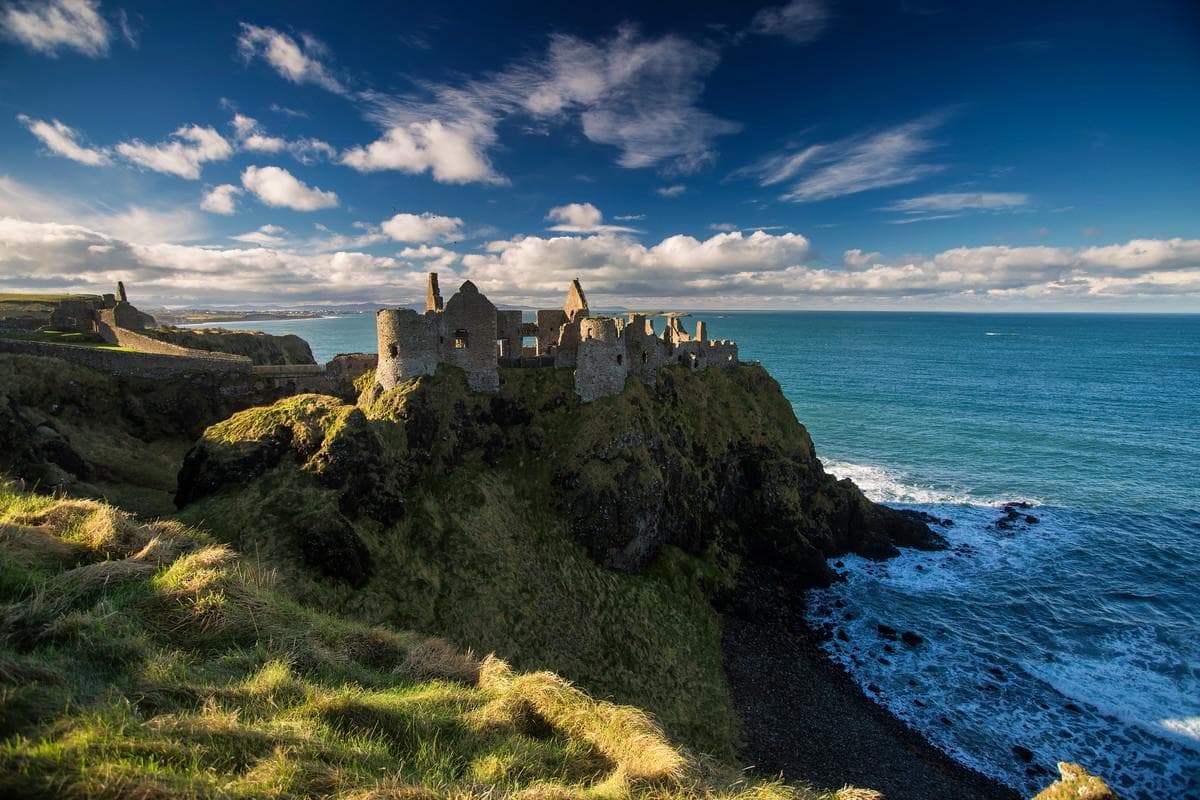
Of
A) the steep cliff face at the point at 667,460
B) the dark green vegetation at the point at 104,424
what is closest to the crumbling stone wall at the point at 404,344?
the steep cliff face at the point at 667,460

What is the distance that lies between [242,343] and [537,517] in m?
52.6

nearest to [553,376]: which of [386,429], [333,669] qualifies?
[386,429]

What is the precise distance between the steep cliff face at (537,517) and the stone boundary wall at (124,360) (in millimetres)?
14225

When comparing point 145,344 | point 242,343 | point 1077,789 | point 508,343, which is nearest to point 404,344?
point 508,343

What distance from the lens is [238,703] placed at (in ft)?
25.2

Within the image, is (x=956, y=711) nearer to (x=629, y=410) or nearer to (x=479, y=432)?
(x=629, y=410)

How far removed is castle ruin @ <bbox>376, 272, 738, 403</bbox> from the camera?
34.4m

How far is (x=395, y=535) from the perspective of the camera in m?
28.8

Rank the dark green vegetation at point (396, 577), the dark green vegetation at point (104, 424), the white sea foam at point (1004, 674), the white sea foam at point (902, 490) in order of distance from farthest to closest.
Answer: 1. the white sea foam at point (902, 490)
2. the white sea foam at point (1004, 674)
3. the dark green vegetation at point (104, 424)
4. the dark green vegetation at point (396, 577)

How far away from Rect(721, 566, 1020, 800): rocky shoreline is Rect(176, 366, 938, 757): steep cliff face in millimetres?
1595

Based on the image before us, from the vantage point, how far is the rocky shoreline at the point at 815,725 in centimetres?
2630

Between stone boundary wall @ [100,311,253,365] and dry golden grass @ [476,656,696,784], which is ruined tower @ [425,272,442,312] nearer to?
stone boundary wall @ [100,311,253,365]

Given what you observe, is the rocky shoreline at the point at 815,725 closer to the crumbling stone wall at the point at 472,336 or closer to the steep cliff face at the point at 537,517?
the steep cliff face at the point at 537,517

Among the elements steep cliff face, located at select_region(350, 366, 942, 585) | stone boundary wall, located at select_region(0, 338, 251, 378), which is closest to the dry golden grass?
steep cliff face, located at select_region(350, 366, 942, 585)
